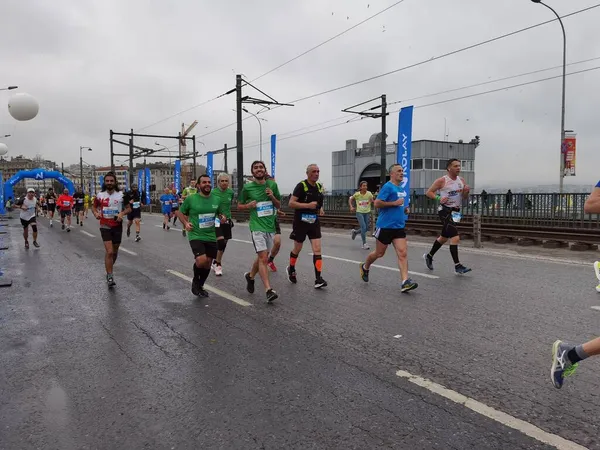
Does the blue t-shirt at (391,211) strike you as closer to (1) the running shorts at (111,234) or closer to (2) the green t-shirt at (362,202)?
(1) the running shorts at (111,234)

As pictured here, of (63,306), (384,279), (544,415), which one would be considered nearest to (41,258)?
(63,306)

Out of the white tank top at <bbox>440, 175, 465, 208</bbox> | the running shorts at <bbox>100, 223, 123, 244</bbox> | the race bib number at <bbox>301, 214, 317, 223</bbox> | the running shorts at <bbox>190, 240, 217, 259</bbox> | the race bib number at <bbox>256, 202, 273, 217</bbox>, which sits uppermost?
the white tank top at <bbox>440, 175, 465, 208</bbox>

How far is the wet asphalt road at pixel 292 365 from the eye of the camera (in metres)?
2.92

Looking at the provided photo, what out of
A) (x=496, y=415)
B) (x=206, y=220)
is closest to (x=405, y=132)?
(x=206, y=220)

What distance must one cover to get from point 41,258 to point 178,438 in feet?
33.3

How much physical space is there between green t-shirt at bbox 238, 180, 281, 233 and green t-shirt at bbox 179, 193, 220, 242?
0.54 m

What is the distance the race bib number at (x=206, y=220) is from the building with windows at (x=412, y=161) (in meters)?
39.9

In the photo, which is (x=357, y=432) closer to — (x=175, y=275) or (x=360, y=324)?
(x=360, y=324)

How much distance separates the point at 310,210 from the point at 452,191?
102 inches

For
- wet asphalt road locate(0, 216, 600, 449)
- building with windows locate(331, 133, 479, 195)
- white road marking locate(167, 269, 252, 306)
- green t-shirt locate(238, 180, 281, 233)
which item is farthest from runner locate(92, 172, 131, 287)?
building with windows locate(331, 133, 479, 195)

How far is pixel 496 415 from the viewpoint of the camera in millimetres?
3041

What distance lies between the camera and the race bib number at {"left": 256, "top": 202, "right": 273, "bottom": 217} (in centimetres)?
664

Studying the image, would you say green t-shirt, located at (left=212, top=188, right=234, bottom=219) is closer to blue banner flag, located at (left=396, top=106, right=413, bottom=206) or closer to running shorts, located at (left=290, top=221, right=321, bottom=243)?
running shorts, located at (left=290, top=221, right=321, bottom=243)

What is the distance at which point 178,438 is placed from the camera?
2869 millimetres
